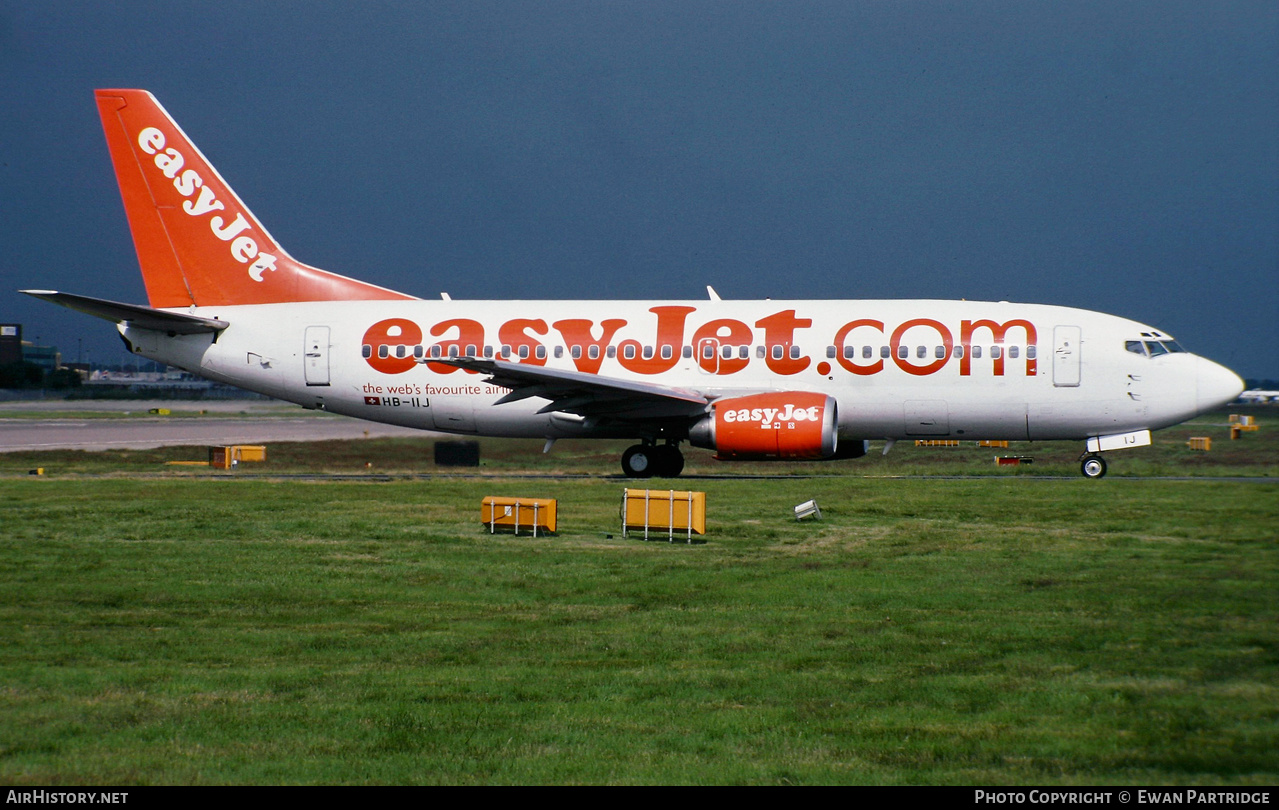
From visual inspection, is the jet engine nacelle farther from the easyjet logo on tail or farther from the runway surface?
the easyjet logo on tail

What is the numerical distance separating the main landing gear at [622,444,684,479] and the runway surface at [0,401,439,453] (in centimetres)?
713

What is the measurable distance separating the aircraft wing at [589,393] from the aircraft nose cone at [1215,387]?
1091 cm

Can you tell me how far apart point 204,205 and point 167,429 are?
25.2m

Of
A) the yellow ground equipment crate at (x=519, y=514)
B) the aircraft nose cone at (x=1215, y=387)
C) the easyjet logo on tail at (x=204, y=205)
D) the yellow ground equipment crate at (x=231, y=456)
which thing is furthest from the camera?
the yellow ground equipment crate at (x=231, y=456)

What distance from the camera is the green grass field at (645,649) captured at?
6.67 meters

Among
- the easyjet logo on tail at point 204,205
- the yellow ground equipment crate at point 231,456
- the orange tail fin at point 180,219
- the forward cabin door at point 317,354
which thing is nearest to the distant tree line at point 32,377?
the yellow ground equipment crate at point 231,456

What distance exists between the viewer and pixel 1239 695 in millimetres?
7168

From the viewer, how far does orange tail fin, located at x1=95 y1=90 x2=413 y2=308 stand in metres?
29.4

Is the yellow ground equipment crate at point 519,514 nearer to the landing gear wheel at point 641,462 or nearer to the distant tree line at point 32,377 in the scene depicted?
the landing gear wheel at point 641,462

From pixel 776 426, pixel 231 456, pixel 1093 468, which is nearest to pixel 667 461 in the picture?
pixel 776 426

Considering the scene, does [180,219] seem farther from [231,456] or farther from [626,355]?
[626,355]

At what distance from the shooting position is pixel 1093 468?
2606 cm

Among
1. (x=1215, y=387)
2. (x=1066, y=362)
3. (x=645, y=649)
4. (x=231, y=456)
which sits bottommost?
(x=645, y=649)

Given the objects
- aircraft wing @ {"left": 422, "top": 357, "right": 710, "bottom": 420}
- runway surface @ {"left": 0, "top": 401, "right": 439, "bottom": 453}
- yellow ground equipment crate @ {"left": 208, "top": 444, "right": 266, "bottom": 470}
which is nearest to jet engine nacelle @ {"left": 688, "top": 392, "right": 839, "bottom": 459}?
Answer: aircraft wing @ {"left": 422, "top": 357, "right": 710, "bottom": 420}
